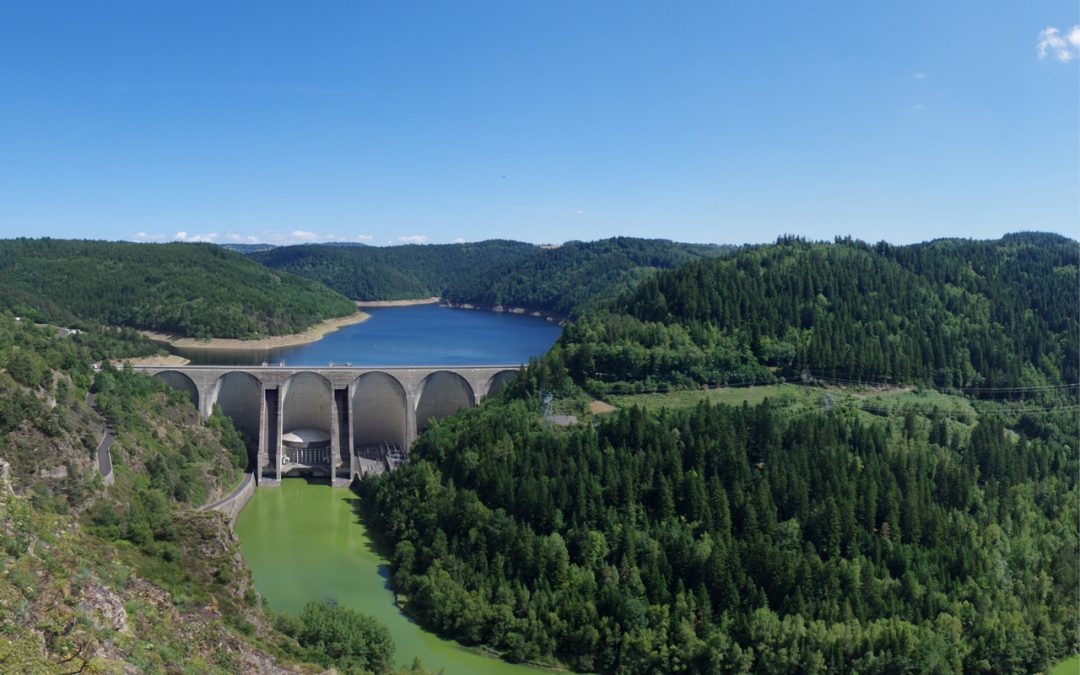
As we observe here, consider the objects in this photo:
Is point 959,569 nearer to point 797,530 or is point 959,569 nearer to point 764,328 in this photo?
point 797,530

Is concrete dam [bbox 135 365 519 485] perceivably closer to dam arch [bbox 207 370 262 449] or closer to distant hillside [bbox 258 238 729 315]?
dam arch [bbox 207 370 262 449]

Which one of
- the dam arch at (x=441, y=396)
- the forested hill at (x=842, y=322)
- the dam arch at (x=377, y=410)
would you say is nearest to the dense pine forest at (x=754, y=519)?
the forested hill at (x=842, y=322)

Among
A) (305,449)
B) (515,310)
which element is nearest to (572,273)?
(515,310)

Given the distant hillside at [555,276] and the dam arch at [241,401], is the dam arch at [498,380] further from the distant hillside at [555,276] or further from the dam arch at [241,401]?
the distant hillside at [555,276]

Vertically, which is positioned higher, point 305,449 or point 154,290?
point 154,290

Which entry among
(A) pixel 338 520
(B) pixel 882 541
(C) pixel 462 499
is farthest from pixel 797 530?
(A) pixel 338 520

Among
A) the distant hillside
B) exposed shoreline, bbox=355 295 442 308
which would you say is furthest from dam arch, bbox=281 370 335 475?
exposed shoreline, bbox=355 295 442 308

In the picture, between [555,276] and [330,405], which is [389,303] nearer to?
[555,276]
